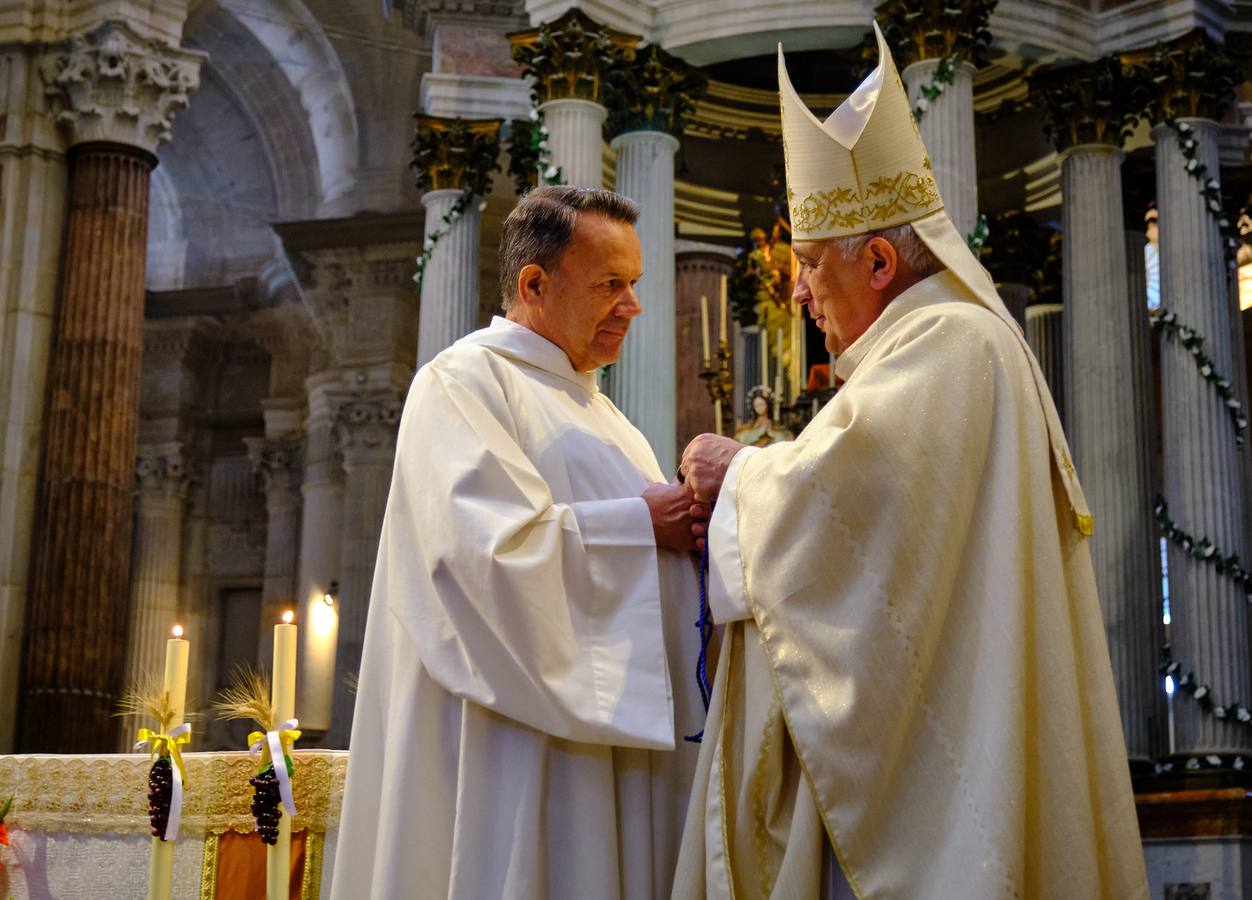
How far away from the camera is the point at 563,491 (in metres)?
3.01

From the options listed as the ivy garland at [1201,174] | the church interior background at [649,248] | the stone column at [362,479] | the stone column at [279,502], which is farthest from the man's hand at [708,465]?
the stone column at [279,502]

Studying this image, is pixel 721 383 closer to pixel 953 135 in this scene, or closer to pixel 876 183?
pixel 953 135

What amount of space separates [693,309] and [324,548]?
16.5 ft

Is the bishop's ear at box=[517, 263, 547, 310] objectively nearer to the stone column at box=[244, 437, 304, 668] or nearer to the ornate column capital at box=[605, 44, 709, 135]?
the ornate column capital at box=[605, 44, 709, 135]

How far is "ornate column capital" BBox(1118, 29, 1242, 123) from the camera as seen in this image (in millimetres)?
9648

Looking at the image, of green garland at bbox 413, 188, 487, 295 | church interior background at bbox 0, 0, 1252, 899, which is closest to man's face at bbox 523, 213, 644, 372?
church interior background at bbox 0, 0, 1252, 899

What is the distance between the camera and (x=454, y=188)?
1084 centimetres

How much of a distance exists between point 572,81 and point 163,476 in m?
10.3

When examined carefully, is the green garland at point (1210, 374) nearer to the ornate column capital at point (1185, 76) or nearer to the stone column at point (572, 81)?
the ornate column capital at point (1185, 76)

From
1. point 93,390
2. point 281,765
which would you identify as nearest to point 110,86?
point 93,390

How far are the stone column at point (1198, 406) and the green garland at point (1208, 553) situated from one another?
0.03m

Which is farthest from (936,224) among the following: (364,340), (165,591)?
(165,591)

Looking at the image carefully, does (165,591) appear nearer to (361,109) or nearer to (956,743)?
(361,109)

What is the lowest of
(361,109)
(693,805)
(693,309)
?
(693,805)
